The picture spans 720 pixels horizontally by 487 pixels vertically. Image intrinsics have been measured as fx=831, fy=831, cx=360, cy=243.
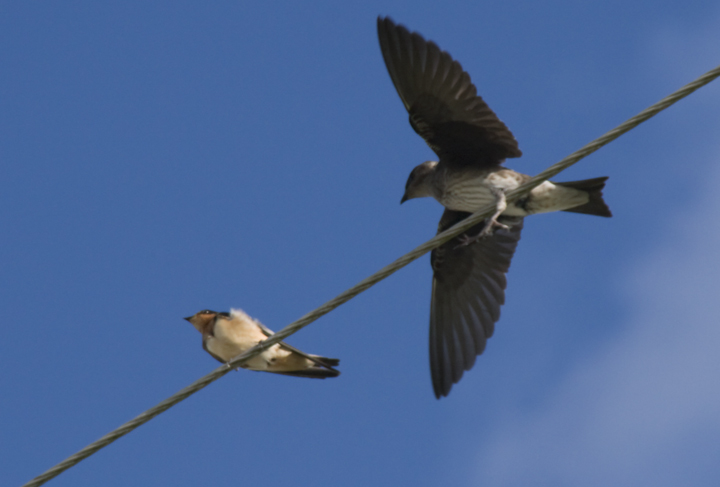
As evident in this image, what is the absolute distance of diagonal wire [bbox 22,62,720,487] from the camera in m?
3.62

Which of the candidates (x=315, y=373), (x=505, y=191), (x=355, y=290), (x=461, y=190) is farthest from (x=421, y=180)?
(x=355, y=290)

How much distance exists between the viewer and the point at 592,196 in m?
5.70

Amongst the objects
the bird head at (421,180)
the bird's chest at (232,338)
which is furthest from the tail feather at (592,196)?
the bird's chest at (232,338)

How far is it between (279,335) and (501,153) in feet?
9.45

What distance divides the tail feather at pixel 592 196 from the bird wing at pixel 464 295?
37.1 inches

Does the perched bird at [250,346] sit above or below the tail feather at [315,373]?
above

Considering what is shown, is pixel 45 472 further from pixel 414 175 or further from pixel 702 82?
pixel 414 175

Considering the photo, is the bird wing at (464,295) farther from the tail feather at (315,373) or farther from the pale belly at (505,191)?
the tail feather at (315,373)

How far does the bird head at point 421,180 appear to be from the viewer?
6708 mm

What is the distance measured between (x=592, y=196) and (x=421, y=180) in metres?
1.57

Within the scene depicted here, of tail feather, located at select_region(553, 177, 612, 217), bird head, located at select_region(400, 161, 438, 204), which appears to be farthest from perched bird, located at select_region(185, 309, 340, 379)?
tail feather, located at select_region(553, 177, 612, 217)

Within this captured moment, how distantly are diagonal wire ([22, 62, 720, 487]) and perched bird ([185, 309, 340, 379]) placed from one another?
150cm

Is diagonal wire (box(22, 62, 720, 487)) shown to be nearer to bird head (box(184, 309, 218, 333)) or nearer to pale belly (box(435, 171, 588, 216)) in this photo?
pale belly (box(435, 171, 588, 216))

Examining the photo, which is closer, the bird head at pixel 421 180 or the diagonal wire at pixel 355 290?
the diagonal wire at pixel 355 290
